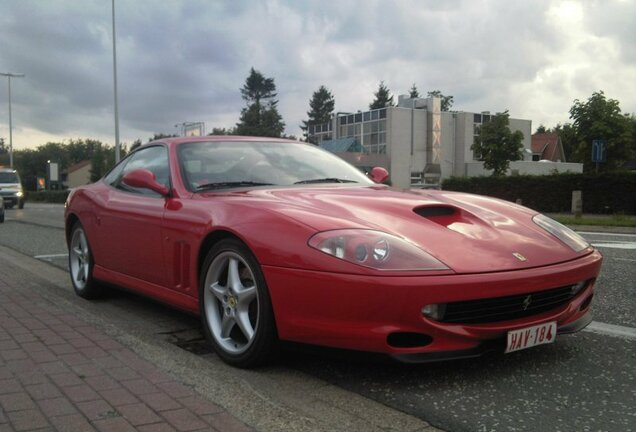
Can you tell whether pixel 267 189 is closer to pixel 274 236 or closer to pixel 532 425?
pixel 274 236

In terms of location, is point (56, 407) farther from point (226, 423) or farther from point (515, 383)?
point (515, 383)

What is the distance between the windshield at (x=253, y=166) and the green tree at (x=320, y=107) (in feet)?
337

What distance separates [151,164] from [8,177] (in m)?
31.3

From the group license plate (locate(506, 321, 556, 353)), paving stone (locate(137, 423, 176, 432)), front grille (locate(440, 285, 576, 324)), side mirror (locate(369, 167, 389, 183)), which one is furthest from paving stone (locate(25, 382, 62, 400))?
side mirror (locate(369, 167, 389, 183))

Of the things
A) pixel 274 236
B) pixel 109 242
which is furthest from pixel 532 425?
pixel 109 242

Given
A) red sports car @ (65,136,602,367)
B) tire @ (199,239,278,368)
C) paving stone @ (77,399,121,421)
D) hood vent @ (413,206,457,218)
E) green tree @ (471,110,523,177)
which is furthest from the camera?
green tree @ (471,110,523,177)

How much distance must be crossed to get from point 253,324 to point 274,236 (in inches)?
22.7

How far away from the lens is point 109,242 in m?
4.68

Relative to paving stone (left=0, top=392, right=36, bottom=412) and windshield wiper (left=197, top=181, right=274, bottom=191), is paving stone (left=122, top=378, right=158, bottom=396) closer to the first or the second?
paving stone (left=0, top=392, right=36, bottom=412)

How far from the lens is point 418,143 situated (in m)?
70.2

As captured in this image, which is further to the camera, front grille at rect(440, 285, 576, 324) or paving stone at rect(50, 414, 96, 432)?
front grille at rect(440, 285, 576, 324)

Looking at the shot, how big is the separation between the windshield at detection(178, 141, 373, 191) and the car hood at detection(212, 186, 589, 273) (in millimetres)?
347

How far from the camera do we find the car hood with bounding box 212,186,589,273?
9.39 feet

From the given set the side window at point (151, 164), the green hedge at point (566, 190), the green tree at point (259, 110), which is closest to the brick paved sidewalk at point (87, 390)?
the side window at point (151, 164)
